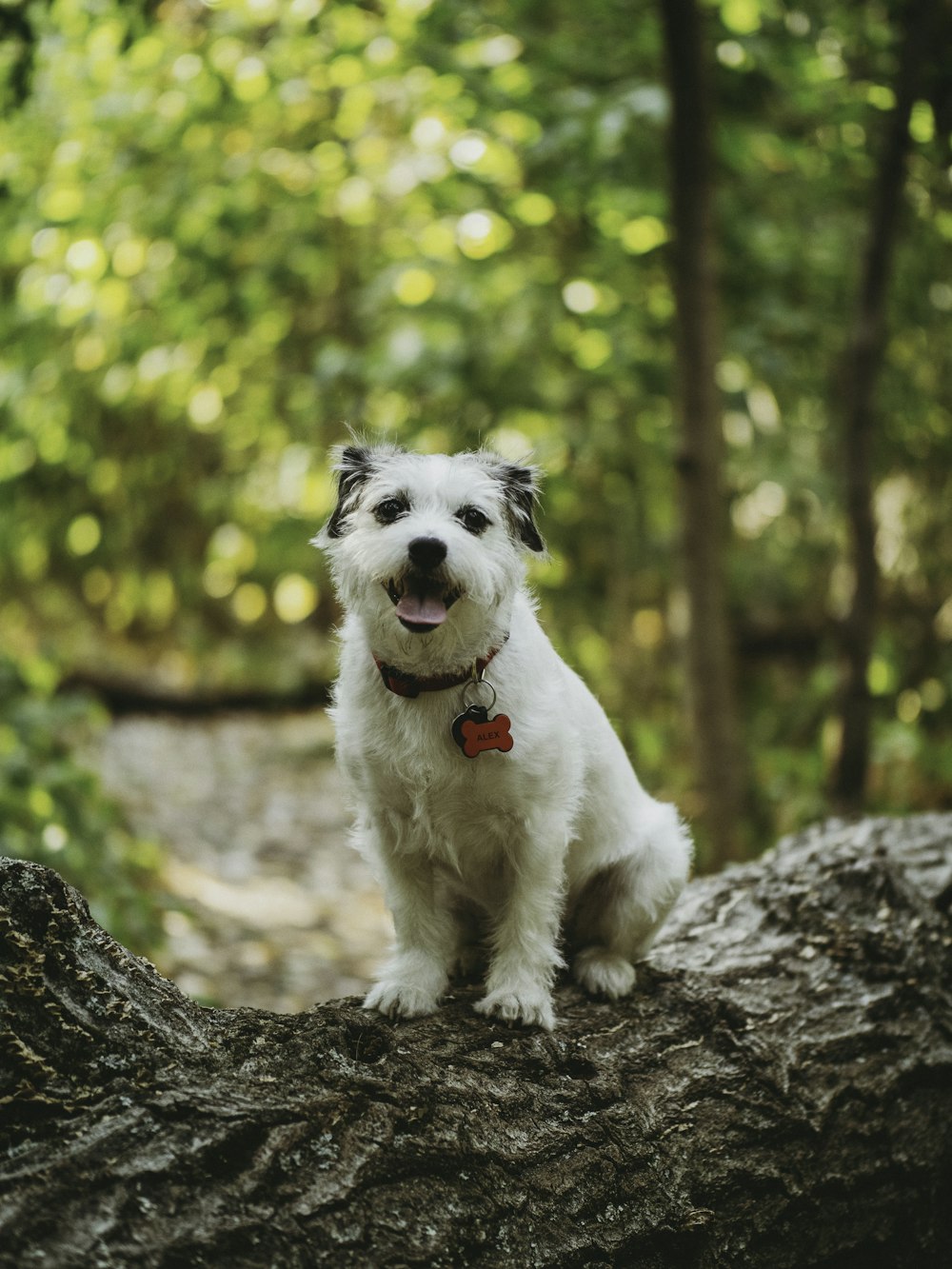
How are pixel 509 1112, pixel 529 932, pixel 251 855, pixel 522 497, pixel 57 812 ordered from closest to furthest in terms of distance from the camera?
pixel 509 1112, pixel 529 932, pixel 522 497, pixel 57 812, pixel 251 855

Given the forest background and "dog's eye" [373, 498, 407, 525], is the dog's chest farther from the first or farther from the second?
the forest background

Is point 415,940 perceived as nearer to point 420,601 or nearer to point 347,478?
point 420,601

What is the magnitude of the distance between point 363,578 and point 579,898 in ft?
4.09

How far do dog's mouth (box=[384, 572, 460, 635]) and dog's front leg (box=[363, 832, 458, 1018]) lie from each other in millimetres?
720

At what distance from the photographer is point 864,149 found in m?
5.84

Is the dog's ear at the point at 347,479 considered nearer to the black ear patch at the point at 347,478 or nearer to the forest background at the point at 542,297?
the black ear patch at the point at 347,478

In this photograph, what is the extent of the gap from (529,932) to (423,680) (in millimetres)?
721

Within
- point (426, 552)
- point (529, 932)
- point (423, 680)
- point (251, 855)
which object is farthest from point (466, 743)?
point (251, 855)

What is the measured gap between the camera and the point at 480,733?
102 inches

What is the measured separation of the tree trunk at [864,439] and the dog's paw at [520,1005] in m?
3.38

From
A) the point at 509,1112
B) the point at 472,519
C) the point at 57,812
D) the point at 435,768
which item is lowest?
the point at 509,1112

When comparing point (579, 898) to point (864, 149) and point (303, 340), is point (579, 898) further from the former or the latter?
point (303, 340)

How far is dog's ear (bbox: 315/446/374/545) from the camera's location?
2.88m

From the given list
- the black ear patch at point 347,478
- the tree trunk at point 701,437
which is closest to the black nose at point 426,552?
the black ear patch at point 347,478
